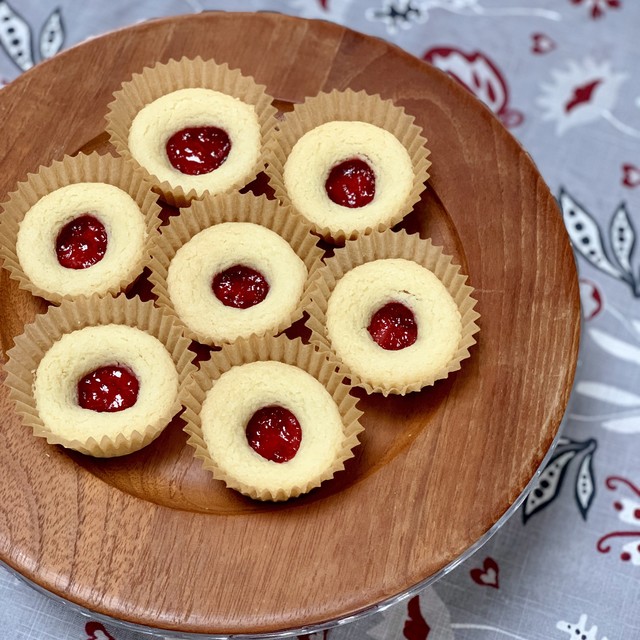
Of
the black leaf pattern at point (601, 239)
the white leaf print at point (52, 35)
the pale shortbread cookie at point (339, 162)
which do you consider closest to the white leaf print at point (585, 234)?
the black leaf pattern at point (601, 239)

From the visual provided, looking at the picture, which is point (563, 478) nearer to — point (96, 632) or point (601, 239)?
point (601, 239)

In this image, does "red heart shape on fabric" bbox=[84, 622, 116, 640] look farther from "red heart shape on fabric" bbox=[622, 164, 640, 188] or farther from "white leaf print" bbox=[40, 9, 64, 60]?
"red heart shape on fabric" bbox=[622, 164, 640, 188]

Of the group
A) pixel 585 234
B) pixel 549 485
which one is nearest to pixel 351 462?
pixel 549 485

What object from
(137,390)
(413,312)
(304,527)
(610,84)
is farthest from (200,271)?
(610,84)

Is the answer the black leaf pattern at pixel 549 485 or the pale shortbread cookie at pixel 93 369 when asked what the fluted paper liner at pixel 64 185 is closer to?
the pale shortbread cookie at pixel 93 369

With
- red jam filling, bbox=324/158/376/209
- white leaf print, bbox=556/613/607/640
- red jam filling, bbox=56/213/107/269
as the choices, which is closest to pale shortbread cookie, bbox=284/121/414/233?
red jam filling, bbox=324/158/376/209

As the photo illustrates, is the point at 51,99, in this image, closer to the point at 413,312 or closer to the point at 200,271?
the point at 200,271
